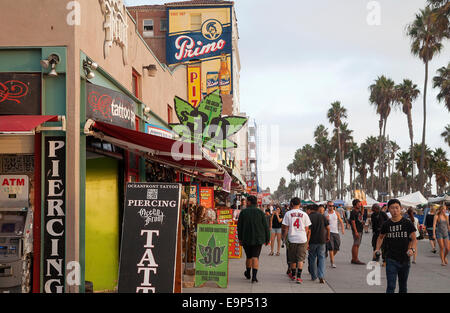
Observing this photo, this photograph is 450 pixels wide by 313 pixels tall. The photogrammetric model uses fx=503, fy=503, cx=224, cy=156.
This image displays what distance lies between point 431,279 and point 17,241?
8995mm

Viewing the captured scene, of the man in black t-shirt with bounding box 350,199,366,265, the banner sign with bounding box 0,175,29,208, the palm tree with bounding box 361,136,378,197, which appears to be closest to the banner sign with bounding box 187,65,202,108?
the man in black t-shirt with bounding box 350,199,366,265

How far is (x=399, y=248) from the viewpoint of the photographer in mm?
7578

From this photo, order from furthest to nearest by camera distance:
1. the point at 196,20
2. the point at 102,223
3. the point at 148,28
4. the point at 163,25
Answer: the point at 196,20
the point at 163,25
the point at 148,28
the point at 102,223

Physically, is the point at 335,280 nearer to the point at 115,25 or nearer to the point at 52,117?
the point at 52,117

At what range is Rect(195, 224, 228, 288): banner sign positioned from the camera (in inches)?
406

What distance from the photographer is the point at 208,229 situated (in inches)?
416

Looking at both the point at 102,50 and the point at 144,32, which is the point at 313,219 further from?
the point at 144,32

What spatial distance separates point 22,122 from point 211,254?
191 inches

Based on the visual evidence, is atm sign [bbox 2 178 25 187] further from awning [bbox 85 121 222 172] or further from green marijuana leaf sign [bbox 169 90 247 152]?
green marijuana leaf sign [bbox 169 90 247 152]

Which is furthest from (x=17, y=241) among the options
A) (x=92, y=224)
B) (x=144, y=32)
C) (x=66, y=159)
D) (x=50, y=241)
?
(x=144, y=32)

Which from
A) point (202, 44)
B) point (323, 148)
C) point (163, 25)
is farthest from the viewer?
point (323, 148)

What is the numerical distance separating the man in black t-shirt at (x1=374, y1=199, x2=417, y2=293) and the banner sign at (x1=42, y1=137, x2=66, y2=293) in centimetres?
513

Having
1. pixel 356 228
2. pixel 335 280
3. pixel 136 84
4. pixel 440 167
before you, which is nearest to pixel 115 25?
pixel 136 84

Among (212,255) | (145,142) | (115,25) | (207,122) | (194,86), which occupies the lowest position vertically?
(212,255)
